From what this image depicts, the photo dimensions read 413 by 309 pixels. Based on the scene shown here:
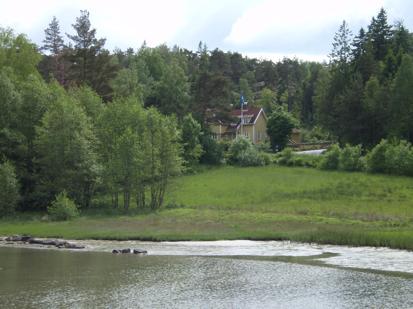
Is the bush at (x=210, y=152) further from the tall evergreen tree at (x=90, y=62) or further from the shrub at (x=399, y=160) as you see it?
the shrub at (x=399, y=160)

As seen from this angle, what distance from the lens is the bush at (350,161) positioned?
84750mm

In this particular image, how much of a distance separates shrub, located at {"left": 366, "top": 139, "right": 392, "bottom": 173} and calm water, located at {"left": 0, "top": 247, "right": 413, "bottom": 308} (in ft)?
158

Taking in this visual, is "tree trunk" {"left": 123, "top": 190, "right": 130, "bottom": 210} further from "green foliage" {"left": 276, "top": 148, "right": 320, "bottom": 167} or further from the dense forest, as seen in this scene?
"green foliage" {"left": 276, "top": 148, "right": 320, "bottom": 167}

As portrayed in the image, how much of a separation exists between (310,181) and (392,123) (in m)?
25.4

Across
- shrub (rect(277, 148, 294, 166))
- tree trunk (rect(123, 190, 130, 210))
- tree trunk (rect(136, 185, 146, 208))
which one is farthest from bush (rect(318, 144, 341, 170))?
tree trunk (rect(123, 190, 130, 210))

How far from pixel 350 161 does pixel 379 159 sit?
4.23 metres

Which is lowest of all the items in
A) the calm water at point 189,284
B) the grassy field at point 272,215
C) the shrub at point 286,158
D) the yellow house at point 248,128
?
the calm water at point 189,284

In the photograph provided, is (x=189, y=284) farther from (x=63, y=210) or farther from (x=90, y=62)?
(x=90, y=62)

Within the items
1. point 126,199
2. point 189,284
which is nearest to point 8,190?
point 126,199

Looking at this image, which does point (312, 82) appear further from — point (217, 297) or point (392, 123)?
point (217, 297)

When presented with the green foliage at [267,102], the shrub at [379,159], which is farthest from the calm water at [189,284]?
the green foliage at [267,102]

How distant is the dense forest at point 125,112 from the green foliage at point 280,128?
695 cm

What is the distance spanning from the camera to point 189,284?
30.4 m

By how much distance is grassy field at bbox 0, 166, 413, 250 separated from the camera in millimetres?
47281
